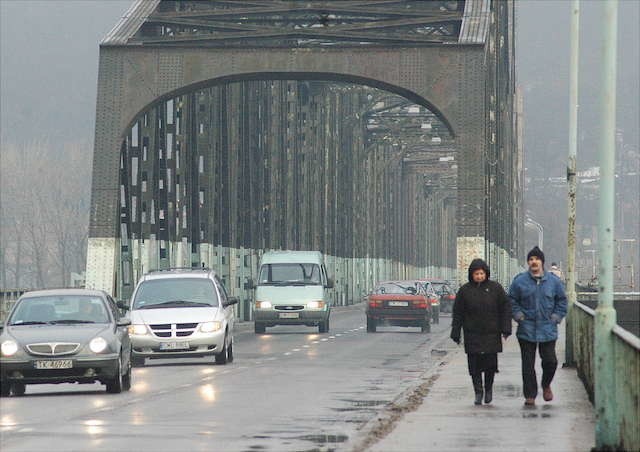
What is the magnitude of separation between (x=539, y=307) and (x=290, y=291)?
28.8 m

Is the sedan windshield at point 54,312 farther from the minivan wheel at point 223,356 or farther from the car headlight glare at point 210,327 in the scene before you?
the minivan wheel at point 223,356

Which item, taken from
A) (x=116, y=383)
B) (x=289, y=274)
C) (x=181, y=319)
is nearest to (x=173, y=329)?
(x=181, y=319)

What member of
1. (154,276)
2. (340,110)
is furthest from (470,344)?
(340,110)

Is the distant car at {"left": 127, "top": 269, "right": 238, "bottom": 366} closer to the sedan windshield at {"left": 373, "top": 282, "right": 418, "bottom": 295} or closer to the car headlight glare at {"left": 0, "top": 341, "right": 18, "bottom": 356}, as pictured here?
the car headlight glare at {"left": 0, "top": 341, "right": 18, "bottom": 356}

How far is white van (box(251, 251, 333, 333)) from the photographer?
153 feet

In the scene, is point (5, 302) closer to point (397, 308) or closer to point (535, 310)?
point (397, 308)

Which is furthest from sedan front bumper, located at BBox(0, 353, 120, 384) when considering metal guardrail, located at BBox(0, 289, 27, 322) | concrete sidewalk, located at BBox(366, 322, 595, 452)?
metal guardrail, located at BBox(0, 289, 27, 322)

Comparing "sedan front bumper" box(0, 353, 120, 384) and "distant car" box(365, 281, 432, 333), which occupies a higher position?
"distant car" box(365, 281, 432, 333)

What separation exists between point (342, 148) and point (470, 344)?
71.6 metres

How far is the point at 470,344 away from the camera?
18.6 m

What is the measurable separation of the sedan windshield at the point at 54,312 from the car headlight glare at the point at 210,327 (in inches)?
240

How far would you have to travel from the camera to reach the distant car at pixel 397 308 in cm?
4956

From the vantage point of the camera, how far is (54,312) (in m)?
22.8

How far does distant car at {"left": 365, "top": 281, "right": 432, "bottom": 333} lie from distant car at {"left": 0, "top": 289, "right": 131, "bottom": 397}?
27.2 m
